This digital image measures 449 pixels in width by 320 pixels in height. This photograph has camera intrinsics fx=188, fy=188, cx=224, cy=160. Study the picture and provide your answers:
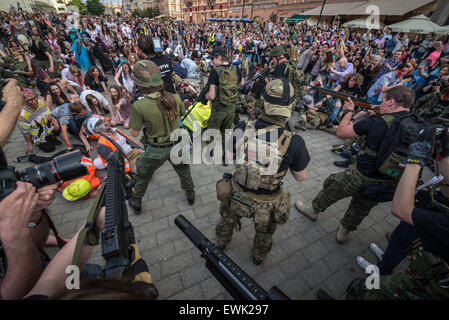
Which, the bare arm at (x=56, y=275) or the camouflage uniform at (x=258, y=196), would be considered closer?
the bare arm at (x=56, y=275)

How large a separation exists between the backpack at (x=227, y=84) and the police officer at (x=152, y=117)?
131 centimetres

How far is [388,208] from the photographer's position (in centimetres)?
365

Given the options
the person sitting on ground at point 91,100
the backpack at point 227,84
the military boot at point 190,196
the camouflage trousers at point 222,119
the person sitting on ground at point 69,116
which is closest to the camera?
the military boot at point 190,196

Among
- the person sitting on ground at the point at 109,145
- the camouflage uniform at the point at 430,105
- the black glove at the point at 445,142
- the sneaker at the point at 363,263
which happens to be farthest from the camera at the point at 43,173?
the camouflage uniform at the point at 430,105

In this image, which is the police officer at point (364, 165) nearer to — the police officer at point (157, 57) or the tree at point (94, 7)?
the police officer at point (157, 57)

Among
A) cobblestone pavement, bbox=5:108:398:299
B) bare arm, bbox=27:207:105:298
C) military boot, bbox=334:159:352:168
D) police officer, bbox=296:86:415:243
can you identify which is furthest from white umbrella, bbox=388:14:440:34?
bare arm, bbox=27:207:105:298

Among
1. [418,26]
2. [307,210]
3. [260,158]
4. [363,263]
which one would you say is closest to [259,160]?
[260,158]

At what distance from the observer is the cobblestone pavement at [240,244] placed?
2412mm

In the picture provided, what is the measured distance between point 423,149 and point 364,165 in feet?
3.56

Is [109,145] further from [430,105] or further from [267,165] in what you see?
[430,105]

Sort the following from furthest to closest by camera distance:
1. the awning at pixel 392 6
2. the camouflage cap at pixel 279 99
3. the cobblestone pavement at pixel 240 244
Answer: the awning at pixel 392 6 → the cobblestone pavement at pixel 240 244 → the camouflage cap at pixel 279 99

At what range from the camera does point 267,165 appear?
1.92m

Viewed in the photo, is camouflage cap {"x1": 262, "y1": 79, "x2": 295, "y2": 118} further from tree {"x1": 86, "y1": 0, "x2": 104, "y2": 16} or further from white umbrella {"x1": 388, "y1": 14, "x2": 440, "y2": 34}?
tree {"x1": 86, "y1": 0, "x2": 104, "y2": 16}

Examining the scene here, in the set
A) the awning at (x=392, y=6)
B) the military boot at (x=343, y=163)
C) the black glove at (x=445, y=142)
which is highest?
the awning at (x=392, y=6)
